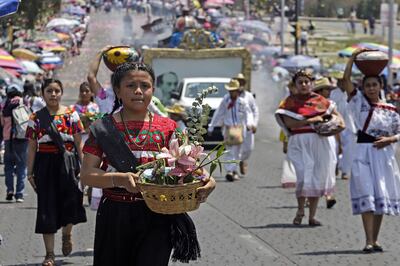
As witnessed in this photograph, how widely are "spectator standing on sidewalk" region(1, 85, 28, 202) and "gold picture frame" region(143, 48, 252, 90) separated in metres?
16.1

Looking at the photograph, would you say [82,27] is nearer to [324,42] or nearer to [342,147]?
[324,42]

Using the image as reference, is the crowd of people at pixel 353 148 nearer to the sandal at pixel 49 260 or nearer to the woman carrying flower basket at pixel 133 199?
the sandal at pixel 49 260

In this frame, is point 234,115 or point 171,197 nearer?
point 171,197

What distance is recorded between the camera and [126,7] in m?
110

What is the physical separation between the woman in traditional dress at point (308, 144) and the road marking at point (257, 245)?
110cm

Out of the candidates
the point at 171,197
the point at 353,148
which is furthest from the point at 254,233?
the point at 171,197

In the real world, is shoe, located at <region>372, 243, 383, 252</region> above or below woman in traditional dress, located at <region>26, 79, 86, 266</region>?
below

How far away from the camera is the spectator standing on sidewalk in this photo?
16.6 m

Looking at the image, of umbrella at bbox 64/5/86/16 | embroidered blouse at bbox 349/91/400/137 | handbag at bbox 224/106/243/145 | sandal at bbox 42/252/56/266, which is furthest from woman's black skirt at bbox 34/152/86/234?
umbrella at bbox 64/5/86/16

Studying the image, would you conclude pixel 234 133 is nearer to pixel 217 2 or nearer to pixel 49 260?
pixel 49 260

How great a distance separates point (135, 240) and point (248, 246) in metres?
5.17

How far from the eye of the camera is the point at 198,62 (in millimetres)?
34906

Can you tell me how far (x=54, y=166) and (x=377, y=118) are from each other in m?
3.04

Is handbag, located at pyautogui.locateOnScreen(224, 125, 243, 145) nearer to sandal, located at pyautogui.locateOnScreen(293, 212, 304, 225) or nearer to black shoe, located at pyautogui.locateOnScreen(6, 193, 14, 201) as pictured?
black shoe, located at pyautogui.locateOnScreen(6, 193, 14, 201)
